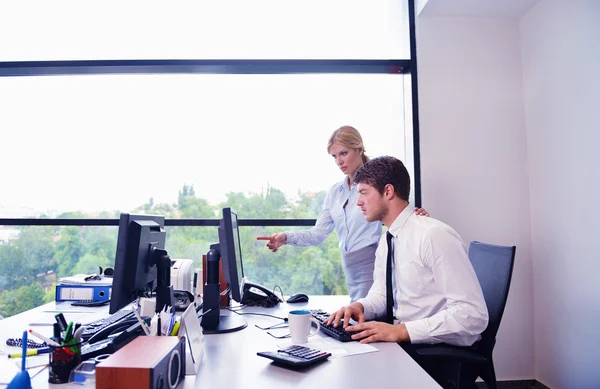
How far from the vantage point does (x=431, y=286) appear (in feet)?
4.95

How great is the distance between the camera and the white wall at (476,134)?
2730 mm

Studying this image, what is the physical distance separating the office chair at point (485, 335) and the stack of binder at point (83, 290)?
160 centimetres

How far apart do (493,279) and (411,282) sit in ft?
1.33

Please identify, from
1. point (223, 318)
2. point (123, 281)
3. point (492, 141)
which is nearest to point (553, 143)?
point (492, 141)

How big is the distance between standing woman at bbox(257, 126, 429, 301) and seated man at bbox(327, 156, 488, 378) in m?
0.57

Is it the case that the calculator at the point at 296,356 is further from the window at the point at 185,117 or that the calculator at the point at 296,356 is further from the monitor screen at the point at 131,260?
the window at the point at 185,117

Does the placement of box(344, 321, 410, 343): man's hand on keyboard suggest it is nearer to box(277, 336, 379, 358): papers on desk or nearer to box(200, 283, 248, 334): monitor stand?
box(277, 336, 379, 358): papers on desk

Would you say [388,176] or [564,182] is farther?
[564,182]

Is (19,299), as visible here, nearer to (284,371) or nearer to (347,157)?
(347,157)

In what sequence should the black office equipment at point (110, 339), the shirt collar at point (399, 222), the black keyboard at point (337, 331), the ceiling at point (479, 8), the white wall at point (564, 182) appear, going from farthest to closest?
the ceiling at point (479, 8) < the white wall at point (564, 182) < the shirt collar at point (399, 222) < the black keyboard at point (337, 331) < the black office equipment at point (110, 339)

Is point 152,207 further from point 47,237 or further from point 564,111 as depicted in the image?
point 564,111

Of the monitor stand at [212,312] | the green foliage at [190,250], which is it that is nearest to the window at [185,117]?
the green foliage at [190,250]

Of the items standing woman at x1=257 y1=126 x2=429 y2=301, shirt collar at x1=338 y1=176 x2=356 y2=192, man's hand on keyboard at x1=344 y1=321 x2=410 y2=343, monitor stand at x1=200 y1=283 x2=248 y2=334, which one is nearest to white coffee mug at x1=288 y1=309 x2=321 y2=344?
man's hand on keyboard at x1=344 y1=321 x2=410 y2=343

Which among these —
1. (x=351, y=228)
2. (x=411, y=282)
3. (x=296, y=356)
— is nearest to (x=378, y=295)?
(x=411, y=282)
